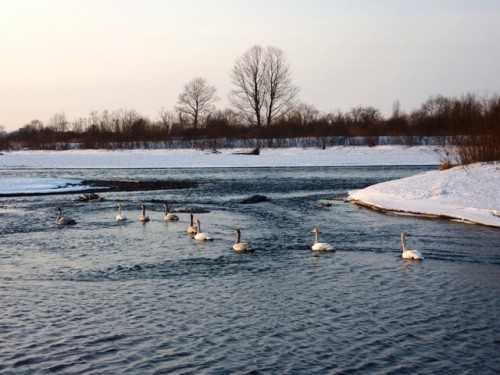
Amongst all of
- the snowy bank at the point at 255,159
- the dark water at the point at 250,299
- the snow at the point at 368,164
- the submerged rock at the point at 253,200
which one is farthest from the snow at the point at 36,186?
the snowy bank at the point at 255,159

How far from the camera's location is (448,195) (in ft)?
82.7

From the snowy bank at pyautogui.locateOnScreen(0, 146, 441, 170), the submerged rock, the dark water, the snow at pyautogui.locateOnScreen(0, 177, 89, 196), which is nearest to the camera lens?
the dark water

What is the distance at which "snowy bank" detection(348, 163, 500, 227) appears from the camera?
2230 cm

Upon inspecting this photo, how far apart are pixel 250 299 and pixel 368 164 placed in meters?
43.7

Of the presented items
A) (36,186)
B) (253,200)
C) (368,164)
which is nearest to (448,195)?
(253,200)

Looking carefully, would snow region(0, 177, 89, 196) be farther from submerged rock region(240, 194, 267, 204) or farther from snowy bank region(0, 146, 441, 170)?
snowy bank region(0, 146, 441, 170)

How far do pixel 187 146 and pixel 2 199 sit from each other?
44650mm

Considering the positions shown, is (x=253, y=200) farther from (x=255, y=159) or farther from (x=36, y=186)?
(x=255, y=159)

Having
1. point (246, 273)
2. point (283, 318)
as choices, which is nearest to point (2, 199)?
point (246, 273)

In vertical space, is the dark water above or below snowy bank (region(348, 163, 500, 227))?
below

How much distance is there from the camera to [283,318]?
1106 centimetres

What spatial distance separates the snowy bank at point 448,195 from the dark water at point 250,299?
1.47m

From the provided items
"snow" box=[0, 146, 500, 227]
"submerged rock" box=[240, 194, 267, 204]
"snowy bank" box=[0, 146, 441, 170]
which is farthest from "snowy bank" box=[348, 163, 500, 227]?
"snowy bank" box=[0, 146, 441, 170]

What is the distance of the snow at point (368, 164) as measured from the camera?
2378cm
